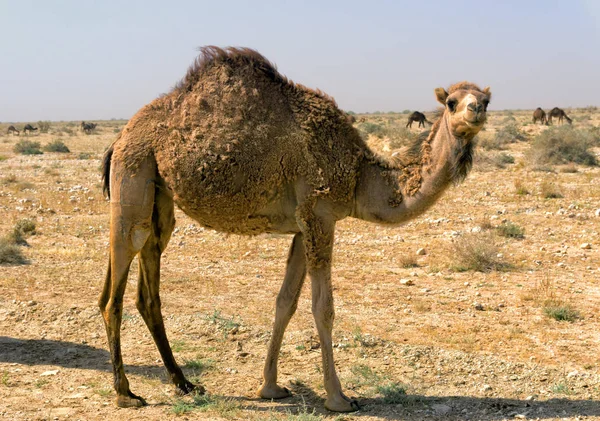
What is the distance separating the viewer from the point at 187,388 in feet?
20.5

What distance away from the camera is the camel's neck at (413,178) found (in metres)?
5.46

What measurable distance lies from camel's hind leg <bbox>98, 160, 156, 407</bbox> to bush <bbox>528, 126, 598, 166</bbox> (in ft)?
70.3

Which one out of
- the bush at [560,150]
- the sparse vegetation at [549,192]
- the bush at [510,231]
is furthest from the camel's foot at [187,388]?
the bush at [560,150]

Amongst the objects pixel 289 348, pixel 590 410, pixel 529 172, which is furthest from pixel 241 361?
pixel 529 172

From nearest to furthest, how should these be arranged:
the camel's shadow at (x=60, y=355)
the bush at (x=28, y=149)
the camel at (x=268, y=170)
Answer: the camel at (x=268, y=170), the camel's shadow at (x=60, y=355), the bush at (x=28, y=149)

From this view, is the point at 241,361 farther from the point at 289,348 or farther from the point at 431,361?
the point at 431,361

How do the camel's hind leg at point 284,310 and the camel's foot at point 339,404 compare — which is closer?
the camel's foot at point 339,404

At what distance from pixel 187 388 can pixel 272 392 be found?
84 centimetres

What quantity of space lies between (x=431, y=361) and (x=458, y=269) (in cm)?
438

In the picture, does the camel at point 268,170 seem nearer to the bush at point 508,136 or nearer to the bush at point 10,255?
the bush at point 10,255

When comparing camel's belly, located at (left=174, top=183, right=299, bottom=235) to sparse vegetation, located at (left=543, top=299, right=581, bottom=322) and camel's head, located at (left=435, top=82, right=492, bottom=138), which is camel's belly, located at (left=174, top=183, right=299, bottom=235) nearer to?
camel's head, located at (left=435, top=82, right=492, bottom=138)

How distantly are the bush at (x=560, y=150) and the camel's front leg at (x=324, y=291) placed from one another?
68.8 ft

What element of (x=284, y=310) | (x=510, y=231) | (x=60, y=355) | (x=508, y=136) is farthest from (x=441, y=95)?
(x=508, y=136)

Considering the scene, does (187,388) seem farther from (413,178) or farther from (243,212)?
(413,178)
